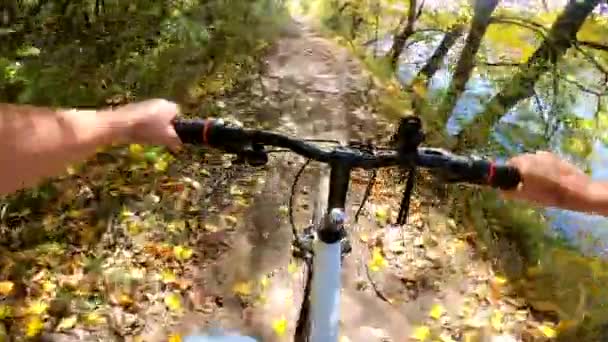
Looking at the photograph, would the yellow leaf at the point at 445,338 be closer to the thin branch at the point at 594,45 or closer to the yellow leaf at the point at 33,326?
the yellow leaf at the point at 33,326

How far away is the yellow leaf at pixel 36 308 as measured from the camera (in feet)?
9.96

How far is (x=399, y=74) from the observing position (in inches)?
270

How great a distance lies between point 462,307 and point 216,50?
3.50 meters

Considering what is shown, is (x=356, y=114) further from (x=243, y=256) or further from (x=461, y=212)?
(x=243, y=256)

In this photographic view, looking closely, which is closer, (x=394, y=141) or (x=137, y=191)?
(x=394, y=141)

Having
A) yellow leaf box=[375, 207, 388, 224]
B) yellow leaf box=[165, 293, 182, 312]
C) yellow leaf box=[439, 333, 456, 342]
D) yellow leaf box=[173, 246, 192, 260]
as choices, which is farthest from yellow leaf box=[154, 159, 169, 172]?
yellow leaf box=[439, 333, 456, 342]

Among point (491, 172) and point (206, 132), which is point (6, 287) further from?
point (491, 172)

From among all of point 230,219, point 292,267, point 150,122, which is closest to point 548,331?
point 292,267

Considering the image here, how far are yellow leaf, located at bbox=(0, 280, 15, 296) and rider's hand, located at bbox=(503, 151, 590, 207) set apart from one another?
8.97 feet

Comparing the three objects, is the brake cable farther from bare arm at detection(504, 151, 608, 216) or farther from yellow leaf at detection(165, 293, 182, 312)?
yellow leaf at detection(165, 293, 182, 312)

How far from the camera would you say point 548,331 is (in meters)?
3.37

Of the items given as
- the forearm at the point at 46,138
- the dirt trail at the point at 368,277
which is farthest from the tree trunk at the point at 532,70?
the forearm at the point at 46,138

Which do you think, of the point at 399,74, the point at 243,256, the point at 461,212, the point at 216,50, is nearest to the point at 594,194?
the point at 243,256

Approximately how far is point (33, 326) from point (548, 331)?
2769 mm
